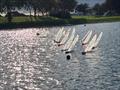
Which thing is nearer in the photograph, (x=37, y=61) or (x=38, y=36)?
(x=37, y=61)

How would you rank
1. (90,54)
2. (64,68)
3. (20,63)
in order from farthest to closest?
(90,54)
(20,63)
(64,68)

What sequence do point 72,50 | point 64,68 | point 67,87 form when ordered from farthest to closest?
point 72,50
point 64,68
point 67,87

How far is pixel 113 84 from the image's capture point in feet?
233

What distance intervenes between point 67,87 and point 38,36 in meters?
119

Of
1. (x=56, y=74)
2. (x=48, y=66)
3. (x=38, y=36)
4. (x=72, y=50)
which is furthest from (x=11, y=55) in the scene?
(x=38, y=36)

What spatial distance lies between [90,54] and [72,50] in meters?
8.67

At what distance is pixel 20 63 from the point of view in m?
101

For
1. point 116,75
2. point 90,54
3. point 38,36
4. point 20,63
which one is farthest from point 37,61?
point 38,36

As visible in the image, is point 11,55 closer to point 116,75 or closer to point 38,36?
point 116,75

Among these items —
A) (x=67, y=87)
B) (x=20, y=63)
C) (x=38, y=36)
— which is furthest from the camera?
(x=38, y=36)

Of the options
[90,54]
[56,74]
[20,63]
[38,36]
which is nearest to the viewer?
[56,74]

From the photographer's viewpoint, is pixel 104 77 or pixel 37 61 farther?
pixel 37 61

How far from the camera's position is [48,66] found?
93.1m

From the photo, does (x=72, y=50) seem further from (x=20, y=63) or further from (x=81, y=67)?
(x=81, y=67)
